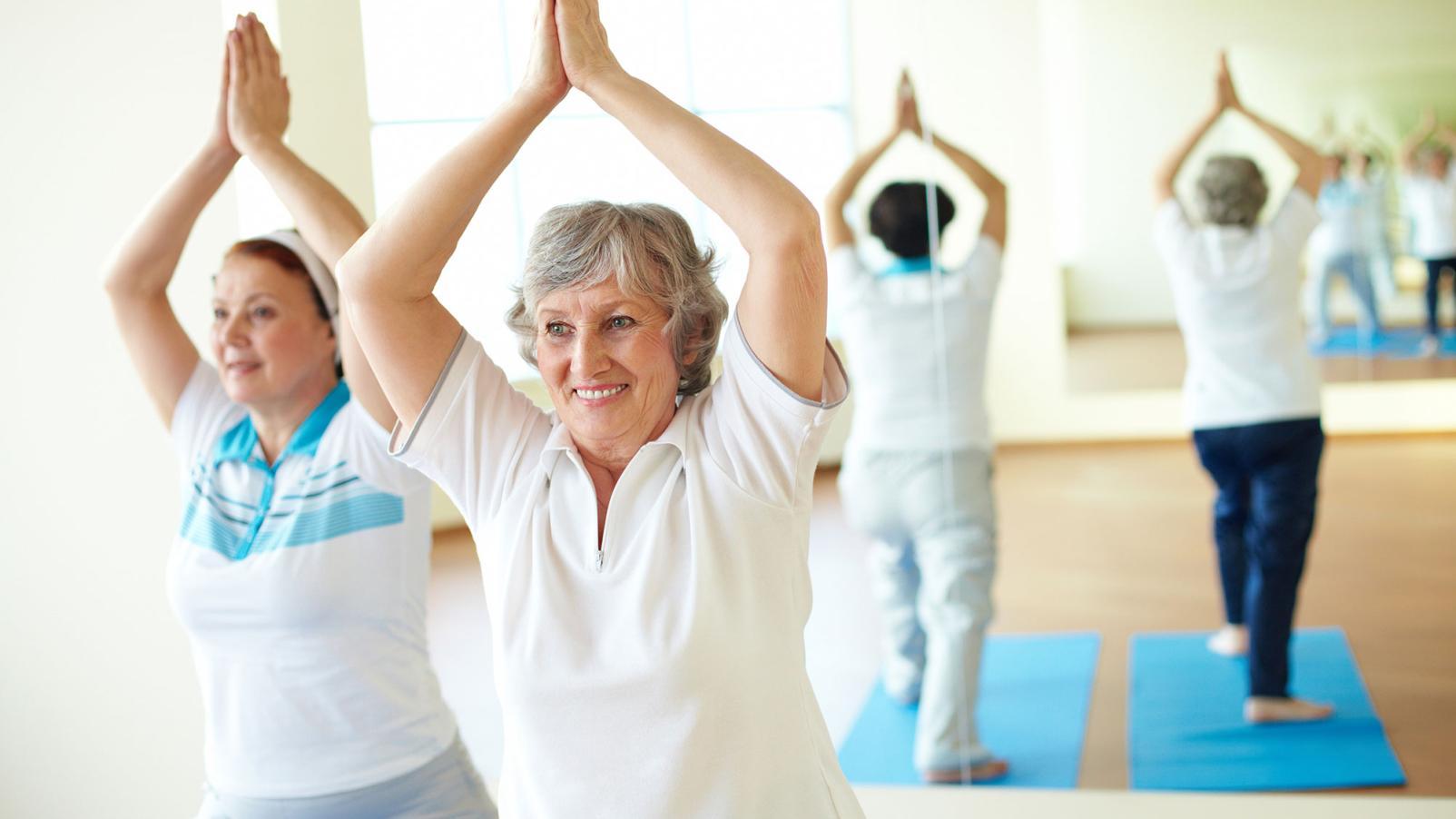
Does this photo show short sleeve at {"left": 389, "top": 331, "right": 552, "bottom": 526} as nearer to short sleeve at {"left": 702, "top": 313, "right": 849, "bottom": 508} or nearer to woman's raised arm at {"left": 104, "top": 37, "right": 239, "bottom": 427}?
short sleeve at {"left": 702, "top": 313, "right": 849, "bottom": 508}

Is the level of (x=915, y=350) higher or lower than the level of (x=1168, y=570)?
higher

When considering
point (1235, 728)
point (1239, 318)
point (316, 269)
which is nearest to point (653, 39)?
point (316, 269)

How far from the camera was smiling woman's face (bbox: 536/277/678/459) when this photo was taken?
5.19 feet

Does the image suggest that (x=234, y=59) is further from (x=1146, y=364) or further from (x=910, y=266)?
(x=1146, y=364)

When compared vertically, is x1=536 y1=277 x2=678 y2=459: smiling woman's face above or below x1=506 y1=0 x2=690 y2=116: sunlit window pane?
below

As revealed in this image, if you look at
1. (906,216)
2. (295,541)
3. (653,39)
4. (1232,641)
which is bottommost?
(1232,641)

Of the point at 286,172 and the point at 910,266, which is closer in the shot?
the point at 286,172

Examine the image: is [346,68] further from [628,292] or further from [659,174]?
[628,292]

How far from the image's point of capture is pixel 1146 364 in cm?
310

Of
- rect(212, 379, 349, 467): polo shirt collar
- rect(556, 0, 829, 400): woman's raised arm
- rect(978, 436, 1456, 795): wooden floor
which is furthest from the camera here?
rect(978, 436, 1456, 795): wooden floor

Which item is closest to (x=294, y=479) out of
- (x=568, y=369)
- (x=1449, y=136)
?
(x=568, y=369)

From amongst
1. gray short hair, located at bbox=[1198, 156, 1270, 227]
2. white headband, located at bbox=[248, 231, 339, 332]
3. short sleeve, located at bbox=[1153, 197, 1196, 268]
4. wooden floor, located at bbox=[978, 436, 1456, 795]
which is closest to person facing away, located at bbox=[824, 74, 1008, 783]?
wooden floor, located at bbox=[978, 436, 1456, 795]

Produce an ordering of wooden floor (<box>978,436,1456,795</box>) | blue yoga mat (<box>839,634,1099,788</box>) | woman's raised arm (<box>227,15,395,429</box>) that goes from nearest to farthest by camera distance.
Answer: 1. woman's raised arm (<box>227,15,395,429</box>)
2. wooden floor (<box>978,436,1456,795</box>)
3. blue yoga mat (<box>839,634,1099,788</box>)

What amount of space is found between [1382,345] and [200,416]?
244 centimetres
